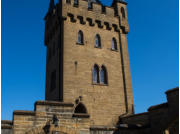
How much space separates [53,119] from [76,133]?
1549mm

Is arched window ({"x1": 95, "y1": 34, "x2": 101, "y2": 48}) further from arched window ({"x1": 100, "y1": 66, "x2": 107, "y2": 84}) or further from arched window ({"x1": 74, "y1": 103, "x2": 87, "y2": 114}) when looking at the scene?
arched window ({"x1": 74, "y1": 103, "x2": 87, "y2": 114})

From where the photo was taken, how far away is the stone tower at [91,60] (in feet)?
67.8

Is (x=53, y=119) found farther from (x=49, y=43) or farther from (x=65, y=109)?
(x=49, y=43)

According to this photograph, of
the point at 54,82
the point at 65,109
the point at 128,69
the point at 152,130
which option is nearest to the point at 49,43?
the point at 54,82

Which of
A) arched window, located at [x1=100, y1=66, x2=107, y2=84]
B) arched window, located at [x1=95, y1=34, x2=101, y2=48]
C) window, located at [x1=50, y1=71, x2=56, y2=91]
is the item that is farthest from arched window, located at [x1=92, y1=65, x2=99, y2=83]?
window, located at [x1=50, y1=71, x2=56, y2=91]

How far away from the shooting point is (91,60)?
22438 mm

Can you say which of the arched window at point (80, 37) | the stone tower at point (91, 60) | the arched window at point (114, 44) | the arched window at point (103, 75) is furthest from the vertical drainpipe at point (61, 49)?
the arched window at point (114, 44)

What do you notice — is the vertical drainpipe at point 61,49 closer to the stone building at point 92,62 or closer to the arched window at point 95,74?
the stone building at point 92,62

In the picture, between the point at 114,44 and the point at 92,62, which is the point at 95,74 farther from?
the point at 114,44

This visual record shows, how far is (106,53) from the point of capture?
23.6 meters

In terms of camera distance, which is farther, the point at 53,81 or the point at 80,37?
the point at 53,81

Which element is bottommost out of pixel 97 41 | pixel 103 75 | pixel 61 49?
pixel 103 75

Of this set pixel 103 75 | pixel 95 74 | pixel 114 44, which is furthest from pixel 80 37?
pixel 103 75

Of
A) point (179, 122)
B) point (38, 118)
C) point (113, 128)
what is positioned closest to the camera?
point (179, 122)
